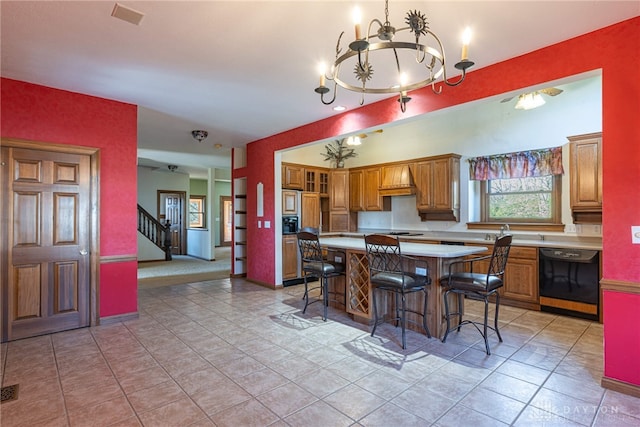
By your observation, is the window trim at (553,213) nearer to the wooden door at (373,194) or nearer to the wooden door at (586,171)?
the wooden door at (586,171)

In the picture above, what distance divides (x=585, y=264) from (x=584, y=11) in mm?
2873

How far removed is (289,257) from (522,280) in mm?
3630

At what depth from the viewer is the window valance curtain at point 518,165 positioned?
461 cm

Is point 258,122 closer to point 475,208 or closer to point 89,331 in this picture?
point 89,331

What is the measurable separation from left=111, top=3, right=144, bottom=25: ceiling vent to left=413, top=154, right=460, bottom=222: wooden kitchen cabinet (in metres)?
4.67

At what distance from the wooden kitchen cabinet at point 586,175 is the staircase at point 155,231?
374 inches

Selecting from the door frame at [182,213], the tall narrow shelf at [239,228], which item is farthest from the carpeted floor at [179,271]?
the door frame at [182,213]

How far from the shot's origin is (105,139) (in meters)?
3.91

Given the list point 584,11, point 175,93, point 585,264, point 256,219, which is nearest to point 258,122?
point 175,93

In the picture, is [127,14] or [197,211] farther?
[197,211]

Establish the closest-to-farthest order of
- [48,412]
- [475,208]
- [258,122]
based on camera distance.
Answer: [48,412] → [258,122] → [475,208]

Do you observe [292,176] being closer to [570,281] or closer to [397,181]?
[397,181]

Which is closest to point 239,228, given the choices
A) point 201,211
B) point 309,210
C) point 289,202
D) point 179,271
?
point 289,202

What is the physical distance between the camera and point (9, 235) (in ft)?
11.0
